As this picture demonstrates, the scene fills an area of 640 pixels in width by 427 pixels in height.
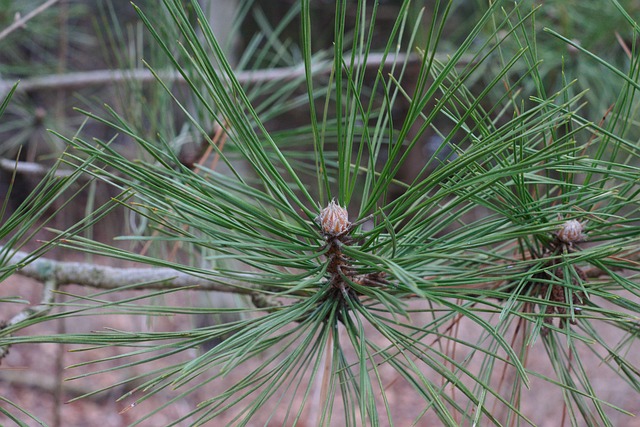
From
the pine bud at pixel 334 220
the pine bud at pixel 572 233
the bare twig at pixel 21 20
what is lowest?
the pine bud at pixel 334 220

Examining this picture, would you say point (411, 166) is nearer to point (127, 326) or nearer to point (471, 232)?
point (127, 326)

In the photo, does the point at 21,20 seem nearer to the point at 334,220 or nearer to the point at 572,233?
the point at 334,220

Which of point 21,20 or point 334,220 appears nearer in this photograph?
point 334,220

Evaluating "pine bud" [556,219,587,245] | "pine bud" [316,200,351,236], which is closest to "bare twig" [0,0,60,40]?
"pine bud" [316,200,351,236]

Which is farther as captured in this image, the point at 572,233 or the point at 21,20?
the point at 21,20

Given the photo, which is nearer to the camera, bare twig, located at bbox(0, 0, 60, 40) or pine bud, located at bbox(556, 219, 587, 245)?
pine bud, located at bbox(556, 219, 587, 245)

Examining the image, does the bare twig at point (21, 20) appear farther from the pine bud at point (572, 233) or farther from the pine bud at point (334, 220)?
the pine bud at point (572, 233)

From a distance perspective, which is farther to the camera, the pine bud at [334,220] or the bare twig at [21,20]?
the bare twig at [21,20]

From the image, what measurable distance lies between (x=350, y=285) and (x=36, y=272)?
1.24ft

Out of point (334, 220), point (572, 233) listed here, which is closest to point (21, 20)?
point (334, 220)

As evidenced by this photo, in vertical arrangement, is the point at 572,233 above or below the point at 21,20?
below

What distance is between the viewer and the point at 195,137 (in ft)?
2.77

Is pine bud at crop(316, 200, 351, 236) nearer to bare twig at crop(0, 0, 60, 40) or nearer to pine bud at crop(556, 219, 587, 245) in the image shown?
pine bud at crop(556, 219, 587, 245)

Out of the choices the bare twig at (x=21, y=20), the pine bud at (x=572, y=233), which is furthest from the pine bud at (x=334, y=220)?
the bare twig at (x=21, y=20)
